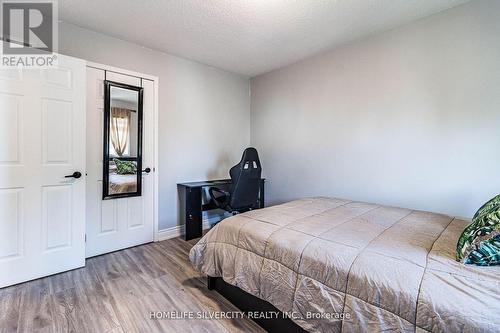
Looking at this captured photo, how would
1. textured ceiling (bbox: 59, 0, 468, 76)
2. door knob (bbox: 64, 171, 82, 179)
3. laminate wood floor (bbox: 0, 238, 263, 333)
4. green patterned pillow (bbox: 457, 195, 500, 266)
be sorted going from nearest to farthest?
1. green patterned pillow (bbox: 457, 195, 500, 266)
2. laminate wood floor (bbox: 0, 238, 263, 333)
3. textured ceiling (bbox: 59, 0, 468, 76)
4. door knob (bbox: 64, 171, 82, 179)

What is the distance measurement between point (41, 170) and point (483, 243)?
10.6ft

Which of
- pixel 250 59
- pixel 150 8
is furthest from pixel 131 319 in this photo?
pixel 250 59

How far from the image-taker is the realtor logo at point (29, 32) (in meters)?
2.06

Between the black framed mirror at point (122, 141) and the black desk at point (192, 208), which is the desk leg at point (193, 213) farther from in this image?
the black framed mirror at point (122, 141)

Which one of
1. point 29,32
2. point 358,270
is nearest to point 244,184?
Answer: point 358,270

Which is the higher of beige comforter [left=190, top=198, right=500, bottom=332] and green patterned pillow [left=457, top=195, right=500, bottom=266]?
green patterned pillow [left=457, top=195, right=500, bottom=266]

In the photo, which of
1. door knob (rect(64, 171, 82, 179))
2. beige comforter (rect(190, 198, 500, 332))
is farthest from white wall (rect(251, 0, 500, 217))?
door knob (rect(64, 171, 82, 179))

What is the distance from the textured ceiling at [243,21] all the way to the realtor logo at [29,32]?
0.14m

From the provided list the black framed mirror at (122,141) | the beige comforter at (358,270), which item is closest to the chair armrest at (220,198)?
the black framed mirror at (122,141)

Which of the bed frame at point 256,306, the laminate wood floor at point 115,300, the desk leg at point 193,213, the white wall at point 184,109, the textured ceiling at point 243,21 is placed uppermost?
the textured ceiling at point 243,21

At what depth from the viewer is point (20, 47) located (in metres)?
2.08

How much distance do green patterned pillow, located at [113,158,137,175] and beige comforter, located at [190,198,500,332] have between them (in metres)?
1.54

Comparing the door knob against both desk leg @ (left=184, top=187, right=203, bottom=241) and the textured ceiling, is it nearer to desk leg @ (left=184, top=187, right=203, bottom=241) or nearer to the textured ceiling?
desk leg @ (left=184, top=187, right=203, bottom=241)

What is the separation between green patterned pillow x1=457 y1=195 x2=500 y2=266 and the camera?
3.48 ft
